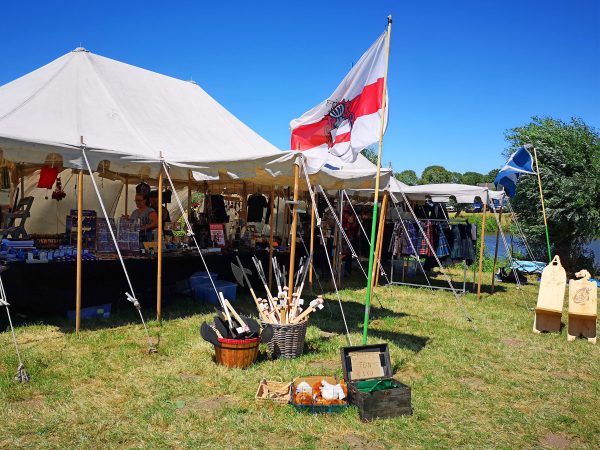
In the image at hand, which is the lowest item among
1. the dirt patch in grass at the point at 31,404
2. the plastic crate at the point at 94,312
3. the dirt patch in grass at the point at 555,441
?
the dirt patch in grass at the point at 31,404

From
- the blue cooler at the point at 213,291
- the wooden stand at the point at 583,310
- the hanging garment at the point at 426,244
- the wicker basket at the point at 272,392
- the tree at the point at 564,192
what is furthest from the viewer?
the tree at the point at 564,192

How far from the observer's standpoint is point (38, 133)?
563 cm

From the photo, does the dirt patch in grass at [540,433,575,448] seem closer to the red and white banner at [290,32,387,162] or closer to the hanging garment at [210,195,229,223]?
the red and white banner at [290,32,387,162]

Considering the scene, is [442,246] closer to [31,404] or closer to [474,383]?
[474,383]

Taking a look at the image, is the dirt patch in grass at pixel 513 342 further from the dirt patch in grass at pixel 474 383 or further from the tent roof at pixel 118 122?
the tent roof at pixel 118 122

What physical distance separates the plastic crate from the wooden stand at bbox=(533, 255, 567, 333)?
5631 mm

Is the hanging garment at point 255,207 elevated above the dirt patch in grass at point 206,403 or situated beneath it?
elevated above

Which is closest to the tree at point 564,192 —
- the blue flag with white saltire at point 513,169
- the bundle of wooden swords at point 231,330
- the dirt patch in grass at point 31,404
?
the blue flag with white saltire at point 513,169

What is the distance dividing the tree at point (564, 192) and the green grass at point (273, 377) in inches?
308

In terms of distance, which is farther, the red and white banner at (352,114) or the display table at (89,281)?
the display table at (89,281)

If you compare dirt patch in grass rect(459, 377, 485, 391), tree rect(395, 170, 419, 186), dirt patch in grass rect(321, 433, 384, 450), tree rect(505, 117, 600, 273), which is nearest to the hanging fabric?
dirt patch in grass rect(321, 433, 384, 450)

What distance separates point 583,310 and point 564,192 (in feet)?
25.6

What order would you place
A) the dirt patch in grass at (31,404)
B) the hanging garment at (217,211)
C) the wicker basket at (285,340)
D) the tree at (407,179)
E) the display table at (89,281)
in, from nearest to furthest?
1. the dirt patch in grass at (31,404)
2. the wicker basket at (285,340)
3. the display table at (89,281)
4. the hanging garment at (217,211)
5. the tree at (407,179)

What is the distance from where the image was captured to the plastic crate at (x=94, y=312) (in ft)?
20.2
